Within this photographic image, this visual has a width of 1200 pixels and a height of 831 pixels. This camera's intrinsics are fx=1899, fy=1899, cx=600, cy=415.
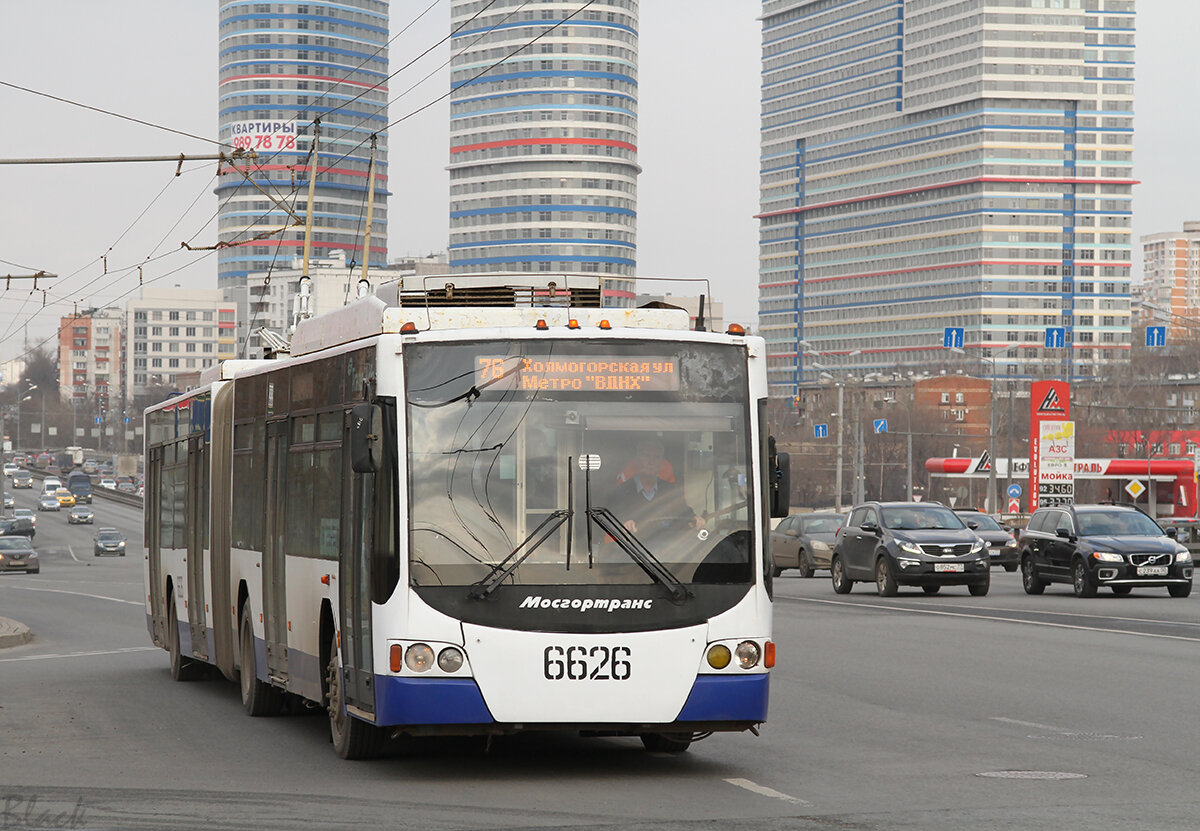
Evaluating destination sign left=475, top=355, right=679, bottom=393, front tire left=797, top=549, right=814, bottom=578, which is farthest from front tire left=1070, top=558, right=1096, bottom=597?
destination sign left=475, top=355, right=679, bottom=393

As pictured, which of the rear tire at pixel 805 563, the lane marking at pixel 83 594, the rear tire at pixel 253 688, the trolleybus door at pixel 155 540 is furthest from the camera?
the rear tire at pixel 805 563

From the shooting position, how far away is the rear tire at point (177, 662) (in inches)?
702

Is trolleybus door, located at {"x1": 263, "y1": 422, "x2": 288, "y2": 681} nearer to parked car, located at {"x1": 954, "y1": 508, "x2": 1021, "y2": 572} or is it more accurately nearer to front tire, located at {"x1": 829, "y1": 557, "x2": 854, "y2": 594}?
front tire, located at {"x1": 829, "y1": 557, "x2": 854, "y2": 594}

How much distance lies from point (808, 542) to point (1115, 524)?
11708 millimetres

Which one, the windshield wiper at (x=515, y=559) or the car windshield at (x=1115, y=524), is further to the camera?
the car windshield at (x=1115, y=524)

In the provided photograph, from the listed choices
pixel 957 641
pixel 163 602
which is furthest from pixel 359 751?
pixel 957 641

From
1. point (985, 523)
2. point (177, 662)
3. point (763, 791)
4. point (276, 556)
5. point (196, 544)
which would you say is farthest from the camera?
point (985, 523)

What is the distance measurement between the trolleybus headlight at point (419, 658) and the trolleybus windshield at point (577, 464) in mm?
354

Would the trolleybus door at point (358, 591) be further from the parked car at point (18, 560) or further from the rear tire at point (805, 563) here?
the parked car at point (18, 560)

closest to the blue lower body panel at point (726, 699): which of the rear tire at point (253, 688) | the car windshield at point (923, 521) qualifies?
the rear tire at point (253, 688)

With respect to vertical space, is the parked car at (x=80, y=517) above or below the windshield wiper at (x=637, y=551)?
below

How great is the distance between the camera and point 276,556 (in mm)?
13188

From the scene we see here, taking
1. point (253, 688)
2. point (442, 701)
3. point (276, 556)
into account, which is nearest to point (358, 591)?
point (442, 701)

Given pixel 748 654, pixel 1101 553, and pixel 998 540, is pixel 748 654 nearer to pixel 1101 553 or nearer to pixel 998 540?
pixel 1101 553
